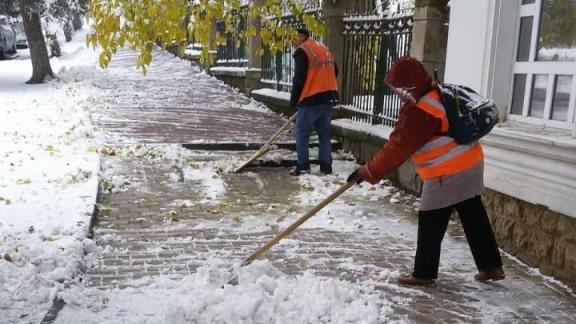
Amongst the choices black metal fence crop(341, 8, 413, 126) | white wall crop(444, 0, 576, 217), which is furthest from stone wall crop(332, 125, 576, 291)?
black metal fence crop(341, 8, 413, 126)

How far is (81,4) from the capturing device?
53.0 feet

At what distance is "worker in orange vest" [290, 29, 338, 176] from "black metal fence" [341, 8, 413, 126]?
0.71 meters

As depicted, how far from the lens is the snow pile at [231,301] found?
3.29 metres

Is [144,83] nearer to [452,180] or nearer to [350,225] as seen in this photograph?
[350,225]

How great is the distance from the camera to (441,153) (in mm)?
3727

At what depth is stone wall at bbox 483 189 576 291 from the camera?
13.1 feet

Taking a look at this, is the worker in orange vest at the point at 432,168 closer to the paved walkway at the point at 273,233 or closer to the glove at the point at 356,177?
the glove at the point at 356,177

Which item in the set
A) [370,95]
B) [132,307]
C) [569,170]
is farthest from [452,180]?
[370,95]

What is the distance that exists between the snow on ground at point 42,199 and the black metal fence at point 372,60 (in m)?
3.65

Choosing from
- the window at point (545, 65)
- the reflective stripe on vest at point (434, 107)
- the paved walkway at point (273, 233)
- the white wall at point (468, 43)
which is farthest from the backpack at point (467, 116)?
the white wall at point (468, 43)

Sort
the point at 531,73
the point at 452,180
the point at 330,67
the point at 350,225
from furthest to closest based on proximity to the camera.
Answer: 1. the point at 330,67
2. the point at 350,225
3. the point at 531,73
4. the point at 452,180

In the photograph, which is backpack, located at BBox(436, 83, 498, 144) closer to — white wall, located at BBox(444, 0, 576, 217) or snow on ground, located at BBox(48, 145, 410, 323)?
white wall, located at BBox(444, 0, 576, 217)

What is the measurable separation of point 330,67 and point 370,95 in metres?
1.06

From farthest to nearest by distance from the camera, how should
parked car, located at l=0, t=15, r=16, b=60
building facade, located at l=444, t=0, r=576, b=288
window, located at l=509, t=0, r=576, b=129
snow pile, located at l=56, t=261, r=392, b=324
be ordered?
1. parked car, located at l=0, t=15, r=16, b=60
2. window, located at l=509, t=0, r=576, b=129
3. building facade, located at l=444, t=0, r=576, b=288
4. snow pile, located at l=56, t=261, r=392, b=324
